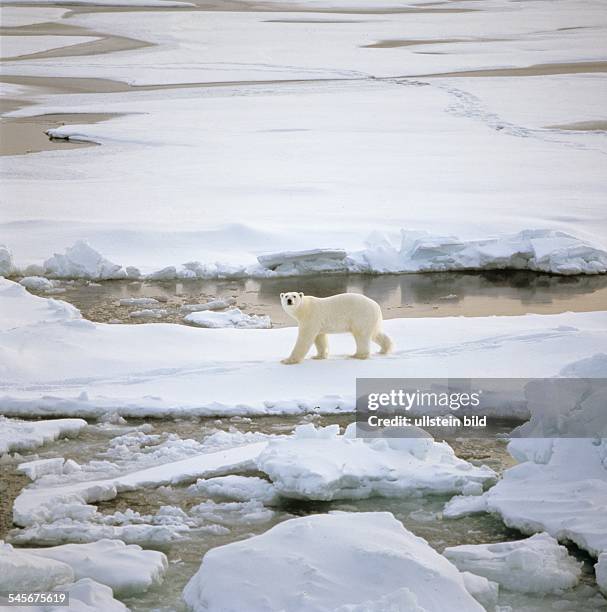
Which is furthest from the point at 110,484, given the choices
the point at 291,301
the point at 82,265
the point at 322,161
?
the point at 322,161

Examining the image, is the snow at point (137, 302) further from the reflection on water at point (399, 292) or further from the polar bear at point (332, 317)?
the polar bear at point (332, 317)

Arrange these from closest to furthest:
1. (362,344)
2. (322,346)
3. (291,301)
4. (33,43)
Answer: (291,301)
(362,344)
(322,346)
(33,43)

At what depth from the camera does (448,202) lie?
39.5 feet

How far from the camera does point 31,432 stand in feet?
18.5

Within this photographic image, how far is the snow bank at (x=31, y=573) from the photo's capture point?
3.98 metres

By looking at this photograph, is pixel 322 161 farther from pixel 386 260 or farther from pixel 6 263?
pixel 6 263

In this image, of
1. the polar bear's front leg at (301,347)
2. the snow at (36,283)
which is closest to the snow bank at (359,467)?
the polar bear's front leg at (301,347)

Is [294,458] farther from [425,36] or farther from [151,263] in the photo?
[425,36]

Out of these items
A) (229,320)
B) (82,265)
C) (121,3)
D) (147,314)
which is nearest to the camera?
(229,320)

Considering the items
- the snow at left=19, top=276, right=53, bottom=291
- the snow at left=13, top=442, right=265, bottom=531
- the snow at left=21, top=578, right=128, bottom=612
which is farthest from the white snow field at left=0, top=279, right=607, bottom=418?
the snow at left=21, top=578, right=128, bottom=612

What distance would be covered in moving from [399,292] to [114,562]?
16.6 feet

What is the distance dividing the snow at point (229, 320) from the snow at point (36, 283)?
1.51 m

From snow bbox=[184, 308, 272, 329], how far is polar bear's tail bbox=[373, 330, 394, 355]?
48.2 inches

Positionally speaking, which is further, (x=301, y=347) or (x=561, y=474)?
(x=301, y=347)
